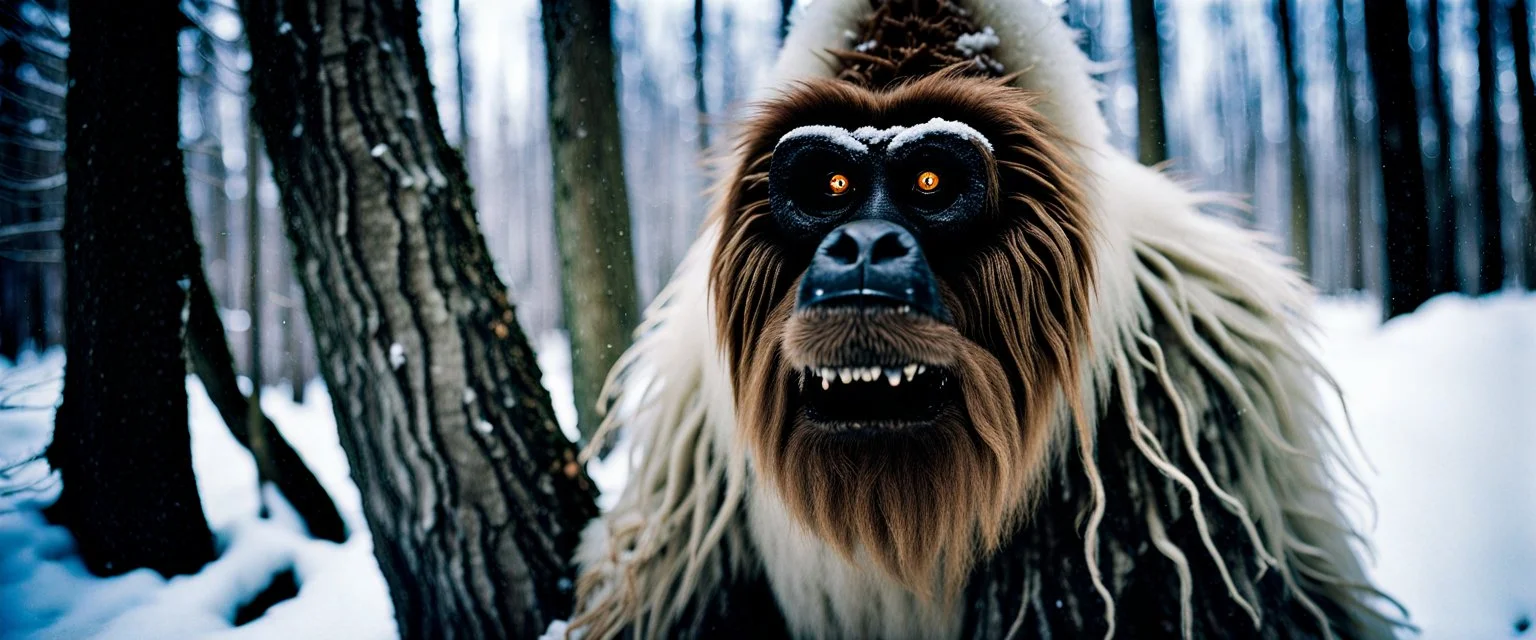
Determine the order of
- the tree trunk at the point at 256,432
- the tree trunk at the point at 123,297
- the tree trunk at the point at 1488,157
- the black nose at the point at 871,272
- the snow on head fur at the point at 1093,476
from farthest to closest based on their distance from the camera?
the tree trunk at the point at 1488,157
the tree trunk at the point at 256,432
the tree trunk at the point at 123,297
the snow on head fur at the point at 1093,476
the black nose at the point at 871,272

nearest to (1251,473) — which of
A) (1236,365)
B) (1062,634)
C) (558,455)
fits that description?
(1236,365)

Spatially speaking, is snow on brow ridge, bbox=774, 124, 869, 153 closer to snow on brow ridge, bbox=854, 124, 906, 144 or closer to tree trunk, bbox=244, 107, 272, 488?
A: snow on brow ridge, bbox=854, 124, 906, 144

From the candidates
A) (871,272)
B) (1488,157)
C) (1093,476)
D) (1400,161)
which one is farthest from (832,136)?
(1400,161)

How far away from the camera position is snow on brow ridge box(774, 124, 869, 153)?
1444mm

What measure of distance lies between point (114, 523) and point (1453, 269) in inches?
343

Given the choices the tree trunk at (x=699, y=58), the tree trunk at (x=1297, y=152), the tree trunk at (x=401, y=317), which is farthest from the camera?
the tree trunk at (x=1297, y=152)

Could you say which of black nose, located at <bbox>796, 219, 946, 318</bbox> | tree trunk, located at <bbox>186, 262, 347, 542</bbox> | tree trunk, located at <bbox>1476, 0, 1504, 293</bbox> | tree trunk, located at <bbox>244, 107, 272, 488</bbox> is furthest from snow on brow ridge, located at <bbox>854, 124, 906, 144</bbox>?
tree trunk, located at <bbox>1476, 0, 1504, 293</bbox>

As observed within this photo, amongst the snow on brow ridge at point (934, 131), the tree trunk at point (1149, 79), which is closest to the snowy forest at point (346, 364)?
the snow on brow ridge at point (934, 131)

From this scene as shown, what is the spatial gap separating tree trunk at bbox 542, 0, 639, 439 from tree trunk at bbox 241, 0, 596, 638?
1.86 metres

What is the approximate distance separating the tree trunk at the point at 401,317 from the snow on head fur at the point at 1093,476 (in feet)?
0.90

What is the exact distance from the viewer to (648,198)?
20781 mm

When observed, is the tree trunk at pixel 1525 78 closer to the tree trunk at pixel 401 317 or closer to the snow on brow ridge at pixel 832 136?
the snow on brow ridge at pixel 832 136

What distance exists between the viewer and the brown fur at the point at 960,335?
4.88 ft

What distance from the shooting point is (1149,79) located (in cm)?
442
